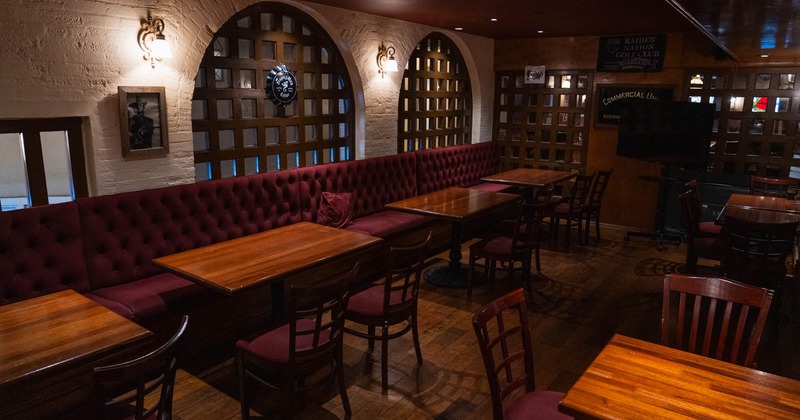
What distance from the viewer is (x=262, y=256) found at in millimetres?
3654

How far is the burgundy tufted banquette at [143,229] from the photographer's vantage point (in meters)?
3.49

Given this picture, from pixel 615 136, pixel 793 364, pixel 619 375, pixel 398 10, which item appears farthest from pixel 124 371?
pixel 615 136

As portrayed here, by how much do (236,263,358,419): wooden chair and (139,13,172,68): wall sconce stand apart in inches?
95.0

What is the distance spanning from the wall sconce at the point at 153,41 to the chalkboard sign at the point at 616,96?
591cm

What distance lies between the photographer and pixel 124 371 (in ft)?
6.37

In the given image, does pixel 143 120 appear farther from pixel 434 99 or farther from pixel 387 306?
pixel 434 99

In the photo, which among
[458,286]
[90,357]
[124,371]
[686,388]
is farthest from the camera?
[458,286]

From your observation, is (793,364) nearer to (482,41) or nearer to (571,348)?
(571,348)

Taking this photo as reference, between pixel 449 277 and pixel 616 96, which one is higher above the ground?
pixel 616 96

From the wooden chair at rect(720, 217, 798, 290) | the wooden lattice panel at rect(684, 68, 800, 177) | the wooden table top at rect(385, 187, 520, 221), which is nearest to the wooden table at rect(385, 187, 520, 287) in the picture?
the wooden table top at rect(385, 187, 520, 221)

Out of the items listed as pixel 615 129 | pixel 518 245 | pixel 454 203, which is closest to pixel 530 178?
pixel 615 129

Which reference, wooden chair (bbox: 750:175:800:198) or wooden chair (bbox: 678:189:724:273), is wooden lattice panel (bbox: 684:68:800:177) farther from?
wooden chair (bbox: 678:189:724:273)

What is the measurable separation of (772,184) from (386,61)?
15.5 ft

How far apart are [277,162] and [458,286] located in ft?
7.48
